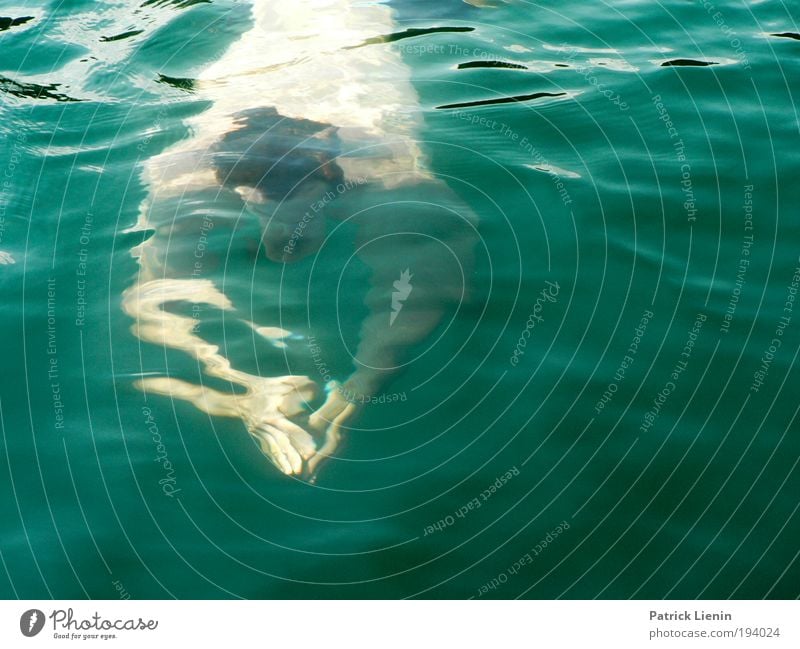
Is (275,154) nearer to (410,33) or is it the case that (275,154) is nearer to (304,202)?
(304,202)

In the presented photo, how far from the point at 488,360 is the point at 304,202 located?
6.45ft

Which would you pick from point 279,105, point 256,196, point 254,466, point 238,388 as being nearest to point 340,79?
point 279,105

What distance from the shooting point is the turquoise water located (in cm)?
437

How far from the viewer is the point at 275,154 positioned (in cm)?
705

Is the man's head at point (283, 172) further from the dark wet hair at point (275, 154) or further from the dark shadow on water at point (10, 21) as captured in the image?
the dark shadow on water at point (10, 21)

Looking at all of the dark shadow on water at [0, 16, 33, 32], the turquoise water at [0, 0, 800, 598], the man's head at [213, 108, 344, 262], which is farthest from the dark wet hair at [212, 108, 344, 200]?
the dark shadow on water at [0, 16, 33, 32]

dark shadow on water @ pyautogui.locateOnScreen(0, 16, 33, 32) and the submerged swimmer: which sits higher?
dark shadow on water @ pyautogui.locateOnScreen(0, 16, 33, 32)

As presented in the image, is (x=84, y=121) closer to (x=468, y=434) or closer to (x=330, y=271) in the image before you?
(x=330, y=271)

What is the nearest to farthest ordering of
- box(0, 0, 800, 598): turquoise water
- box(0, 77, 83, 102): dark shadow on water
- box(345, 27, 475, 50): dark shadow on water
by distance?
box(0, 0, 800, 598): turquoise water, box(0, 77, 83, 102): dark shadow on water, box(345, 27, 475, 50): dark shadow on water

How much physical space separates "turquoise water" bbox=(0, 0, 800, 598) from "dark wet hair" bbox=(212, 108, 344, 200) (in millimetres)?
451

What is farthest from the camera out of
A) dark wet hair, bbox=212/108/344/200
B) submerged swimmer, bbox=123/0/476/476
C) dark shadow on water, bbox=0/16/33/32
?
dark shadow on water, bbox=0/16/33/32

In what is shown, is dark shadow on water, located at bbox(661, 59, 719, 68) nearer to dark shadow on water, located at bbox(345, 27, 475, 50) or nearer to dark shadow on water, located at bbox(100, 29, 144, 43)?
dark shadow on water, located at bbox(345, 27, 475, 50)

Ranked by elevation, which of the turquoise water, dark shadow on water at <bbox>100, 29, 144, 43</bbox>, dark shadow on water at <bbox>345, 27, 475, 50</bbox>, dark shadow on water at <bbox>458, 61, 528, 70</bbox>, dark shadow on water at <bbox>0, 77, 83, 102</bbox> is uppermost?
dark shadow on water at <bbox>100, 29, 144, 43</bbox>

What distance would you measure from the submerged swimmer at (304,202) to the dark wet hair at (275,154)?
0.01 m
